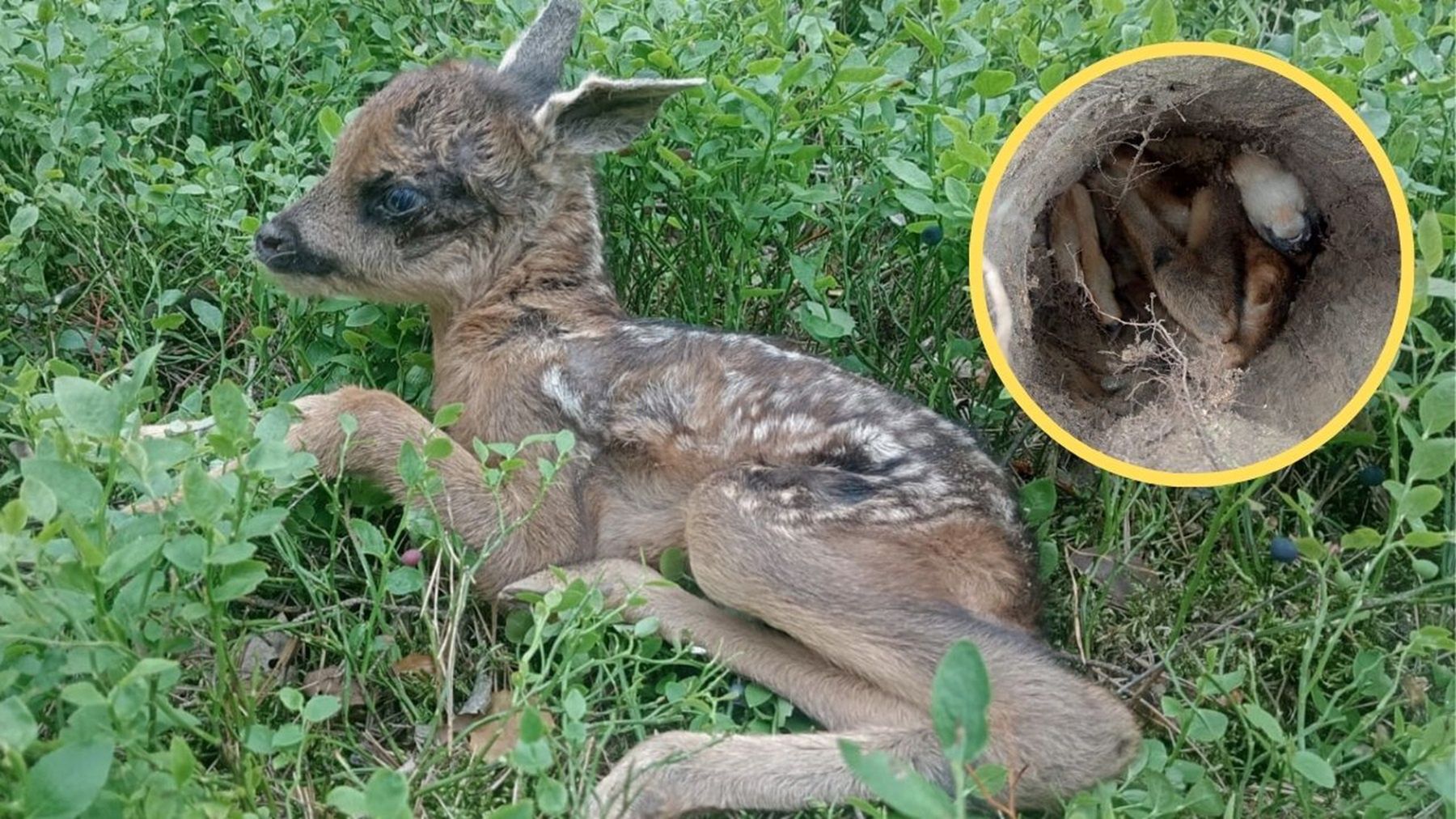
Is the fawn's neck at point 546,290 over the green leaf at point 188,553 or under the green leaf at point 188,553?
under

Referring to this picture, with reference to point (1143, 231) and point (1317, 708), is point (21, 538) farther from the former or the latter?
point (1143, 231)

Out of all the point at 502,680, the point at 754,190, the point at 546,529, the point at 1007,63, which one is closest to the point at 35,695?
the point at 502,680

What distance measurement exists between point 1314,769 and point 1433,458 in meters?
0.70

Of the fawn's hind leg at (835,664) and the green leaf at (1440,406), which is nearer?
the green leaf at (1440,406)

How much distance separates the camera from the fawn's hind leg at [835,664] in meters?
3.15

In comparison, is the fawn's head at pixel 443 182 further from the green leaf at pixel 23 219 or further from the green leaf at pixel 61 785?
the green leaf at pixel 61 785

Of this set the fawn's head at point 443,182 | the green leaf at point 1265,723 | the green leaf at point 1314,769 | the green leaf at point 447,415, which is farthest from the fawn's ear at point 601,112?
the green leaf at point 1314,769

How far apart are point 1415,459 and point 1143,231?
64.1 inches

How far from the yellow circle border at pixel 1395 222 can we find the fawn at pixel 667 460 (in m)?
0.31

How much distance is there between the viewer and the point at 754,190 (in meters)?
4.14

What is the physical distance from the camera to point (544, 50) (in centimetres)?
428

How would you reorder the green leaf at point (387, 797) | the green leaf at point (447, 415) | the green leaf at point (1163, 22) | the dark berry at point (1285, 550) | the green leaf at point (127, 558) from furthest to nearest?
the green leaf at point (1163, 22) → the dark berry at point (1285, 550) → the green leaf at point (447, 415) → the green leaf at point (127, 558) → the green leaf at point (387, 797)

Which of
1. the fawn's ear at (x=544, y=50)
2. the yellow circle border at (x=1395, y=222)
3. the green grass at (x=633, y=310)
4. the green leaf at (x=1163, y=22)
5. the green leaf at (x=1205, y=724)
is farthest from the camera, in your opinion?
the fawn's ear at (x=544, y=50)

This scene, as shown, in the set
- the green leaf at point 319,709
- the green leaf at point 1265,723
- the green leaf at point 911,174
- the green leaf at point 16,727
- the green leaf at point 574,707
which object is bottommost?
the green leaf at point 1265,723
